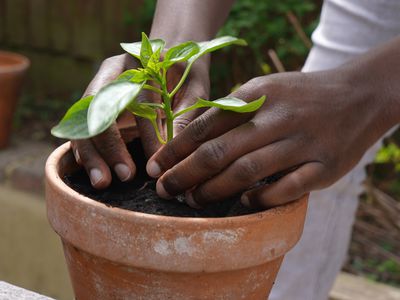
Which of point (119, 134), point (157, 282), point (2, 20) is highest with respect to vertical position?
point (119, 134)

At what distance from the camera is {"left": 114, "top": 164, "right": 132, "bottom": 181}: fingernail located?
3.84 feet

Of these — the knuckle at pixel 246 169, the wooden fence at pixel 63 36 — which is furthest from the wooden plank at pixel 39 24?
the knuckle at pixel 246 169

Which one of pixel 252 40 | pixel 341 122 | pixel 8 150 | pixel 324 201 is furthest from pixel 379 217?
pixel 341 122

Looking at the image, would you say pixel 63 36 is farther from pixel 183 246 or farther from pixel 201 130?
pixel 183 246

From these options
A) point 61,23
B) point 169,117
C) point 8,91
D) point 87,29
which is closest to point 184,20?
point 169,117

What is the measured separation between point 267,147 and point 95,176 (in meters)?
0.26

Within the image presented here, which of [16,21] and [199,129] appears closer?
[199,129]

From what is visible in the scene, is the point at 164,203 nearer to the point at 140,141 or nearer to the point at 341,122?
the point at 140,141

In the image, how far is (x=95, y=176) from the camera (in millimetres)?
1153

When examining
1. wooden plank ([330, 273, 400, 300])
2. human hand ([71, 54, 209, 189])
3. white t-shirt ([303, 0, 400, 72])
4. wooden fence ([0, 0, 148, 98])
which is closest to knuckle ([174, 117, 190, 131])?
human hand ([71, 54, 209, 189])

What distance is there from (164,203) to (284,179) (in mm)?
187

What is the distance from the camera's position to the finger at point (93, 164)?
115cm

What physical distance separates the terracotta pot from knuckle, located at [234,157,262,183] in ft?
7.87

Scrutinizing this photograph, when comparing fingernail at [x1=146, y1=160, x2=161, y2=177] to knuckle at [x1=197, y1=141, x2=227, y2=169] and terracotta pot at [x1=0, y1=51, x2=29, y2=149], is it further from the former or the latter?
terracotta pot at [x1=0, y1=51, x2=29, y2=149]
